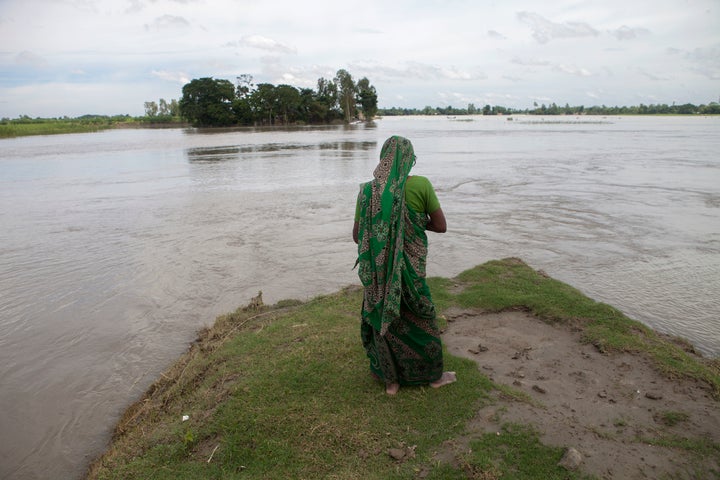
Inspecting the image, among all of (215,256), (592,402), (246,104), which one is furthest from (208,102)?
(592,402)

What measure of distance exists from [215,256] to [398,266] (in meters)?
6.90

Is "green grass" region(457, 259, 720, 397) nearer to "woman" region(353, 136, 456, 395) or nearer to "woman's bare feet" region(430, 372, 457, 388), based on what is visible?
"woman's bare feet" region(430, 372, 457, 388)

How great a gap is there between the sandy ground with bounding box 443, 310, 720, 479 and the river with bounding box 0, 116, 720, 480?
2.06 m

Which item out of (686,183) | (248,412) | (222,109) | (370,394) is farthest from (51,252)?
(222,109)

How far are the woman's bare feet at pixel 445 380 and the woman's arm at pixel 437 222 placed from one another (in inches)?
52.1

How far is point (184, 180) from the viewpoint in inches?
768

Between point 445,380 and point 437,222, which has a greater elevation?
point 437,222

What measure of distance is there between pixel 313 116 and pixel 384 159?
90737mm

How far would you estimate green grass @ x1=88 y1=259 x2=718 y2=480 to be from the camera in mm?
3250

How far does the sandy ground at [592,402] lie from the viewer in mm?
3121

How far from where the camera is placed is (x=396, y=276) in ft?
11.9

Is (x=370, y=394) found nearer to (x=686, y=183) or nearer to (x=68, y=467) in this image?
(x=68, y=467)

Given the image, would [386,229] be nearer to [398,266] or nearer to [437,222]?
[398,266]

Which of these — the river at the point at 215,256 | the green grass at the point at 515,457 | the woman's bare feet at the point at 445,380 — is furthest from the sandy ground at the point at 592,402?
the river at the point at 215,256
